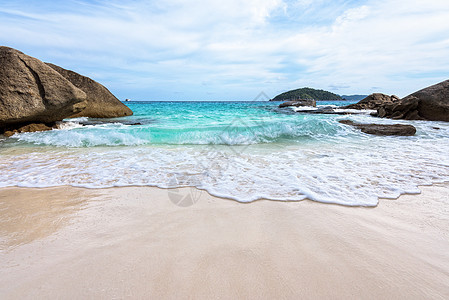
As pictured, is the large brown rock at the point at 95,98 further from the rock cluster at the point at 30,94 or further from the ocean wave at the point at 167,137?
the ocean wave at the point at 167,137

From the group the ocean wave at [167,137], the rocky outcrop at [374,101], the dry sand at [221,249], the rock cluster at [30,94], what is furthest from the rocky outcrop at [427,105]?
the rock cluster at [30,94]

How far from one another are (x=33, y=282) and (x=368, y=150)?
247 inches

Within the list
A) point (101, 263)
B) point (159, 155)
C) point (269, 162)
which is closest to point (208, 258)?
point (101, 263)

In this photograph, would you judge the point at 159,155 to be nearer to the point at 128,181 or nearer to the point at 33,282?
the point at 128,181

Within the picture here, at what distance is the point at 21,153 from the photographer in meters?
5.23

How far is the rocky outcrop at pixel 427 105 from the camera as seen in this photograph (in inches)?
463

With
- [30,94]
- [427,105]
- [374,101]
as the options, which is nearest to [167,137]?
[30,94]

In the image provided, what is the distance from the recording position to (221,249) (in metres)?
1.76

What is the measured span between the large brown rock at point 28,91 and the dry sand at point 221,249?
6.40 m

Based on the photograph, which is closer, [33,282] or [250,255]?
[33,282]

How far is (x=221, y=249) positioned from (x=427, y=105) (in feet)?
50.6

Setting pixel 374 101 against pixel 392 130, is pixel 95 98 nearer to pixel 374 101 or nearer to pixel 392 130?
pixel 392 130

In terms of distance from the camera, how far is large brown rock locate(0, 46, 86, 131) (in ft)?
23.5

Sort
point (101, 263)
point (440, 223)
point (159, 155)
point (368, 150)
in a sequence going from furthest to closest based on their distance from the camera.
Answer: point (368, 150)
point (159, 155)
point (440, 223)
point (101, 263)
